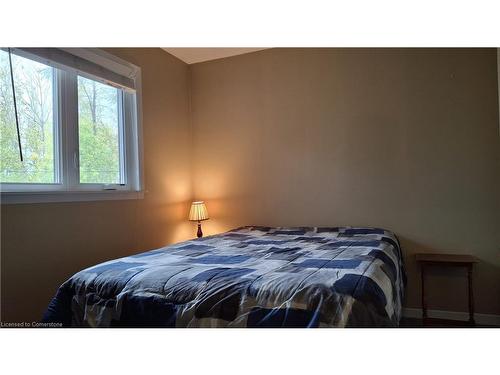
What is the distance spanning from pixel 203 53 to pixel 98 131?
140cm

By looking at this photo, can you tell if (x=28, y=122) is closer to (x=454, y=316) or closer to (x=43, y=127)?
(x=43, y=127)

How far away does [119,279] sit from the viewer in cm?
136

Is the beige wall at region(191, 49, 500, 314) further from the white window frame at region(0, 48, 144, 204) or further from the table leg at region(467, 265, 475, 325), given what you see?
the white window frame at region(0, 48, 144, 204)

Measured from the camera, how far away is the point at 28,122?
194 centimetres

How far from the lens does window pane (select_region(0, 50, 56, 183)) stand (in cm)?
181

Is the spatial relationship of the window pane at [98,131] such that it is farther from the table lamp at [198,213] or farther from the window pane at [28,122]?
the table lamp at [198,213]

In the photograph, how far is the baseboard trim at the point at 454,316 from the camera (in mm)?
2436

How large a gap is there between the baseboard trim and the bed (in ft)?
3.80

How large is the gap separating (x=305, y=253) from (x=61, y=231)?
1.53m

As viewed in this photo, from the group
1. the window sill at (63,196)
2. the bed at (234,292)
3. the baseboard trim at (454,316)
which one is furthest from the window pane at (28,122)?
the baseboard trim at (454,316)

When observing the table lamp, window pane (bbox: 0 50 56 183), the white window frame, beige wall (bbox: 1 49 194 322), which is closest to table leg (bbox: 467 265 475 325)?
the table lamp

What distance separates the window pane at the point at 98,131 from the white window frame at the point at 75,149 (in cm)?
5

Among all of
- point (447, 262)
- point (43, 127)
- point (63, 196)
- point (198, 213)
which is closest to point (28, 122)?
point (43, 127)
